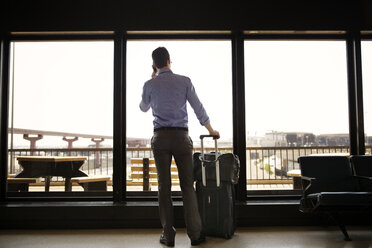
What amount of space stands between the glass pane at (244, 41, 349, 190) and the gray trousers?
126 centimetres

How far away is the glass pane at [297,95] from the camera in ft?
12.2

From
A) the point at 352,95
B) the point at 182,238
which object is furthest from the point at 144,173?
the point at 352,95

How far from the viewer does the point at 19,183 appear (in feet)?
12.1

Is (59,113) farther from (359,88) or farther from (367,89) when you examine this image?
(367,89)

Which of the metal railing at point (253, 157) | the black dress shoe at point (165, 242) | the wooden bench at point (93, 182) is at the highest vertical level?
the metal railing at point (253, 157)

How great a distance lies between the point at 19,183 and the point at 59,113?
3.20 ft

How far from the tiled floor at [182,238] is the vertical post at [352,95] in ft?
3.17

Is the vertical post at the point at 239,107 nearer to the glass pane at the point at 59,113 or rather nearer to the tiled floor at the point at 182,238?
the tiled floor at the point at 182,238

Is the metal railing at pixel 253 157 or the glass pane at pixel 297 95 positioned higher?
the glass pane at pixel 297 95

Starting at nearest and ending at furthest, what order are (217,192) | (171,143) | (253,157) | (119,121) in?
1. (171,143)
2. (217,192)
3. (119,121)
4. (253,157)

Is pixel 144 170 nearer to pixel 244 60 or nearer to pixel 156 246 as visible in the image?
pixel 156 246

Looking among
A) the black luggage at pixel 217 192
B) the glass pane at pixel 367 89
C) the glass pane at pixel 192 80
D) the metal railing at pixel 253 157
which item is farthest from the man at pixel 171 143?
the glass pane at pixel 367 89
